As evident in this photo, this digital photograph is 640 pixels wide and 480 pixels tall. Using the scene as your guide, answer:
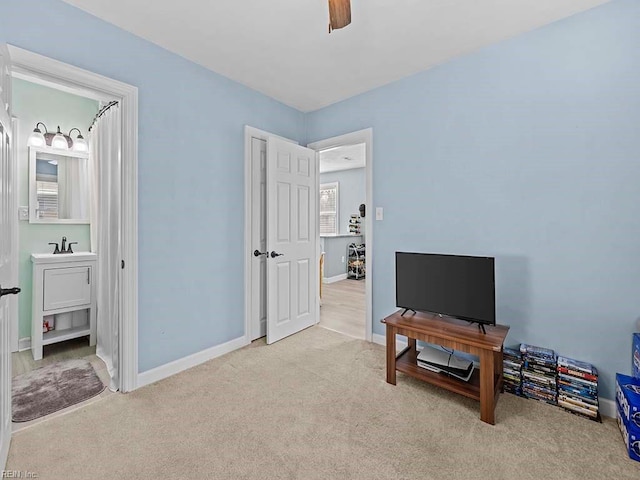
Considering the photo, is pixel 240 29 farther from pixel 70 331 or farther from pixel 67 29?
pixel 70 331

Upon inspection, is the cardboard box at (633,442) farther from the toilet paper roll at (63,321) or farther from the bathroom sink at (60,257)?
the toilet paper roll at (63,321)

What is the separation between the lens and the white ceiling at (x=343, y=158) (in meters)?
5.76

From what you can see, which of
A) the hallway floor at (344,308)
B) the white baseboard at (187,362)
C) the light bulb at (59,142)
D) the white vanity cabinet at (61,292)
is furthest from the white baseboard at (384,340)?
the light bulb at (59,142)

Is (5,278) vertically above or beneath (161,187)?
beneath

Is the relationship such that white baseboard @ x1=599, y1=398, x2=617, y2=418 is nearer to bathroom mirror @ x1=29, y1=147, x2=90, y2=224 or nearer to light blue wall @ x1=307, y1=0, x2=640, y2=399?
light blue wall @ x1=307, y1=0, x2=640, y2=399

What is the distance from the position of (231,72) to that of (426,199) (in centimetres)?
216

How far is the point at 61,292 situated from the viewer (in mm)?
2812

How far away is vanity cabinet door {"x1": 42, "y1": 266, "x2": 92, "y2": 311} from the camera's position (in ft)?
8.98

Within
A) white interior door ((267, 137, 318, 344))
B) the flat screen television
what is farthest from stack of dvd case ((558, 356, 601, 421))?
white interior door ((267, 137, 318, 344))

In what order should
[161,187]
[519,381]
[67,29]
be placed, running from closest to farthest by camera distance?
[67,29] < [519,381] < [161,187]

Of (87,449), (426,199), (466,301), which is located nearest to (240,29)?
(426,199)

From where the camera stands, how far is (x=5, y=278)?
4.95 feet

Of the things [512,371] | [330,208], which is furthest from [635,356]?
[330,208]

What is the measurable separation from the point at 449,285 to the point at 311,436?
1407 mm
